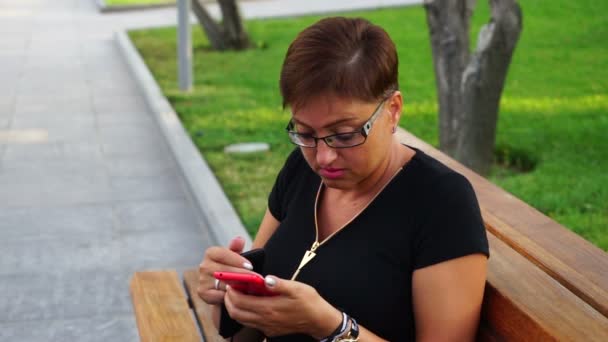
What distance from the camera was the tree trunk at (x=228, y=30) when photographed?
1362cm

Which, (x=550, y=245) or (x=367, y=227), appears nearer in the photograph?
(x=367, y=227)

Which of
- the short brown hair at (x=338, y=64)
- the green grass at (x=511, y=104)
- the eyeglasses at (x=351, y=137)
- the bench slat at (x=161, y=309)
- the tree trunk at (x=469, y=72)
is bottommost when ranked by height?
the green grass at (x=511, y=104)

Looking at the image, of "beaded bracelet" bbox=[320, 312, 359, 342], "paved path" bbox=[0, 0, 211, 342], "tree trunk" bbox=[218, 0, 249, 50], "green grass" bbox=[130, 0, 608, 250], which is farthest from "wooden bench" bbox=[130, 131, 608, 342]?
"tree trunk" bbox=[218, 0, 249, 50]

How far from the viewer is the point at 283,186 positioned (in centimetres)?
311

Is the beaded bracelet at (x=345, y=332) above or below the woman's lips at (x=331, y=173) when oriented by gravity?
below

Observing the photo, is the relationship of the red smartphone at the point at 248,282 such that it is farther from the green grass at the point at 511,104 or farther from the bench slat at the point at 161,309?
the green grass at the point at 511,104

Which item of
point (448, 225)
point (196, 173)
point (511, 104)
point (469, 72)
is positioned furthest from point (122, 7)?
point (448, 225)

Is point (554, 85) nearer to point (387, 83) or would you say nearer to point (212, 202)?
point (212, 202)

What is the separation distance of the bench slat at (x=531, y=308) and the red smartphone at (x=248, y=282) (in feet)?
1.84

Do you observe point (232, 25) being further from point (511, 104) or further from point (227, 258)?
point (227, 258)

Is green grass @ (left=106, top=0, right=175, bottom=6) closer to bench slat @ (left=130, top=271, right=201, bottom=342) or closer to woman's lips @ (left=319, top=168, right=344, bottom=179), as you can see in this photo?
bench slat @ (left=130, top=271, right=201, bottom=342)

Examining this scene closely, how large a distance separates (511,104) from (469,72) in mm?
2589

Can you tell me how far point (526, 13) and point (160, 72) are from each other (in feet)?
17.7

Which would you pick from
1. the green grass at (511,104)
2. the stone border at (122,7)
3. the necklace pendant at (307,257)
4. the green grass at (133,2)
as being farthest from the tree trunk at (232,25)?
the necklace pendant at (307,257)
